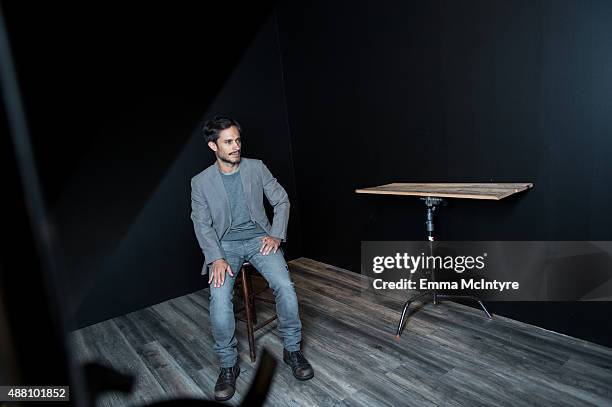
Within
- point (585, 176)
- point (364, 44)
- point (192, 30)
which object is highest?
point (192, 30)

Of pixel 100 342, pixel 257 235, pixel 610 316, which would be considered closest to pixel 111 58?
pixel 257 235

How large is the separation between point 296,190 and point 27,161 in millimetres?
4339

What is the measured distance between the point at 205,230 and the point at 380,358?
4.31 feet

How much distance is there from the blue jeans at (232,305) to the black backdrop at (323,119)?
4.29ft

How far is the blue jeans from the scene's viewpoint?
237 centimetres

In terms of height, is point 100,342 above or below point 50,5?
below

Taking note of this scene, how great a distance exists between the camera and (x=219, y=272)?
243cm

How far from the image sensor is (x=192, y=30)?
3.75 m

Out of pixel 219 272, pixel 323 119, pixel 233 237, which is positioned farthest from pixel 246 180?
pixel 323 119

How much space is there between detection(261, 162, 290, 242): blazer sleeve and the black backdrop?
1104mm

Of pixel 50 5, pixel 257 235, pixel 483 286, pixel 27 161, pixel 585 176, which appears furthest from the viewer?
pixel 50 5

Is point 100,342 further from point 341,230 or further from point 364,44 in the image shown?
point 364,44

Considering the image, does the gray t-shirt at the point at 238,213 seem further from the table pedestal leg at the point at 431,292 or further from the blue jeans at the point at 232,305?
the table pedestal leg at the point at 431,292

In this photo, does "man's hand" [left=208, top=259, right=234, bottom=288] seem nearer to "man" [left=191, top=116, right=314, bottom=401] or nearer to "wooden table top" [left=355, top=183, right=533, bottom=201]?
"man" [left=191, top=116, right=314, bottom=401]
